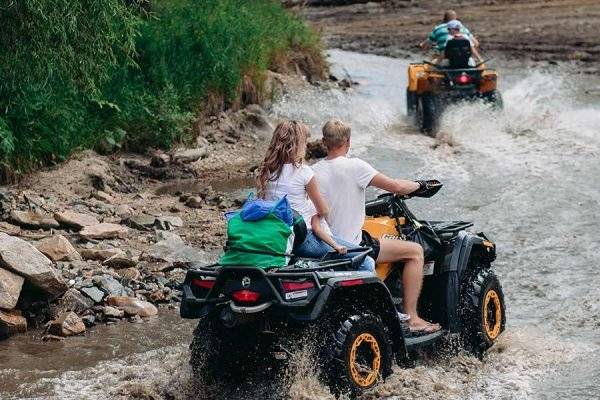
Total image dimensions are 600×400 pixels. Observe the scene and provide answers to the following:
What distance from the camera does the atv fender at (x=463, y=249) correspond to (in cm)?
863

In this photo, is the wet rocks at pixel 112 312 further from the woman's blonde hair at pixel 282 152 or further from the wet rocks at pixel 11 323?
the woman's blonde hair at pixel 282 152

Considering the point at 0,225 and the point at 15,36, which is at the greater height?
the point at 15,36

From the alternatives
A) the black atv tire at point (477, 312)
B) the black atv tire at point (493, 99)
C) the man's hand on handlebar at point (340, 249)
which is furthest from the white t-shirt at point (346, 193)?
the black atv tire at point (493, 99)

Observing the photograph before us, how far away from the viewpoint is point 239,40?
20.1 metres

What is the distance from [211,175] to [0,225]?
16.4 ft

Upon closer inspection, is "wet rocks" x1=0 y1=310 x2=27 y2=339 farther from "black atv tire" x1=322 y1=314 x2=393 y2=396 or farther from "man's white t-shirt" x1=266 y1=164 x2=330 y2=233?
"black atv tire" x1=322 y1=314 x2=393 y2=396

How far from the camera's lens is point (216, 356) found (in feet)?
25.6

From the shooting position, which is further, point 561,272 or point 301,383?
point 561,272

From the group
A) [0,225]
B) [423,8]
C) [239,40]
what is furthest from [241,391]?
[423,8]

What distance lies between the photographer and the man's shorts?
822 centimetres

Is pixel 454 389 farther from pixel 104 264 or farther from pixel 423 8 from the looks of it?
pixel 423 8

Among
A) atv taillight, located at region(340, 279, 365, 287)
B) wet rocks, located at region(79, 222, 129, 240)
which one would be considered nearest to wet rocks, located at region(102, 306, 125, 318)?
wet rocks, located at region(79, 222, 129, 240)

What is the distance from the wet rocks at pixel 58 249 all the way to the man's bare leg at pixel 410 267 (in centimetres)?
395

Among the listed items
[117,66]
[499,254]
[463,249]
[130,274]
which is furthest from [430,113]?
[463,249]
